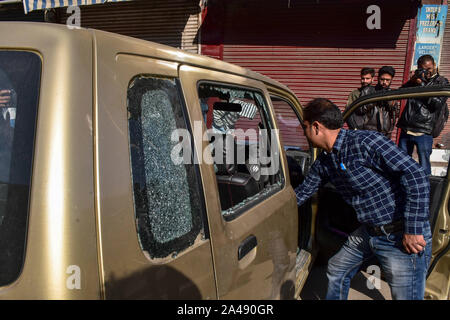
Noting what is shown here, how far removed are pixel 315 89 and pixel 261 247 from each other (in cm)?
672

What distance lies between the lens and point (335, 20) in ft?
23.3

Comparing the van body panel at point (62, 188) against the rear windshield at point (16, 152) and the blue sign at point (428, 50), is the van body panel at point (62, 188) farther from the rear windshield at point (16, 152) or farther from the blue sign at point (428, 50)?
the blue sign at point (428, 50)

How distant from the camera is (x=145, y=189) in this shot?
3.24 ft

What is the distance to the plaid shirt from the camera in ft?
5.90

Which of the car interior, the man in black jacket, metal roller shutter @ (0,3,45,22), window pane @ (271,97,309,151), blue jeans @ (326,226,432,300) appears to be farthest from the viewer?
metal roller shutter @ (0,3,45,22)

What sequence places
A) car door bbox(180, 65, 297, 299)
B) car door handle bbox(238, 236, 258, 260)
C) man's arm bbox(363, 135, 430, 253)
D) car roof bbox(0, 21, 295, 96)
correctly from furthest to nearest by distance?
man's arm bbox(363, 135, 430, 253), car door handle bbox(238, 236, 258, 260), car door bbox(180, 65, 297, 299), car roof bbox(0, 21, 295, 96)

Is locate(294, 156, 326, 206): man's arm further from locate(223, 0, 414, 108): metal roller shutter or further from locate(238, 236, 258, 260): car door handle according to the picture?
locate(223, 0, 414, 108): metal roller shutter

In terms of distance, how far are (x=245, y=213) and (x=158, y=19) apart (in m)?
7.97

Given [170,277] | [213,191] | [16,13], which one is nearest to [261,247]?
[213,191]

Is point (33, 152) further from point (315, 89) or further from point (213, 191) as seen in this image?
point (315, 89)

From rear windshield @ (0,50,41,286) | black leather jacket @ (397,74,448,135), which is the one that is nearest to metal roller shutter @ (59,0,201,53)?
black leather jacket @ (397,74,448,135)
